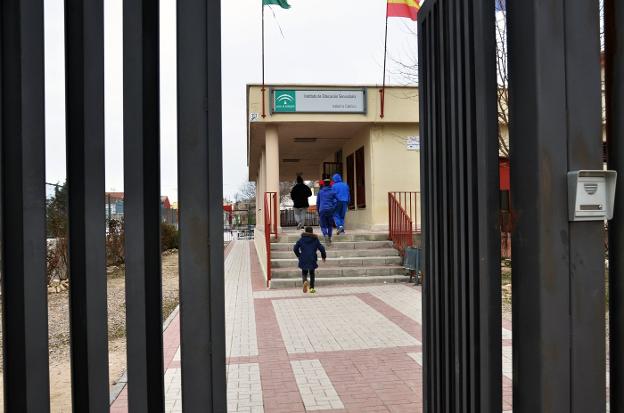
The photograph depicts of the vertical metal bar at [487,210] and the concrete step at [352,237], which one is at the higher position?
the vertical metal bar at [487,210]

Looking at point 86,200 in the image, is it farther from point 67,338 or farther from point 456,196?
point 67,338

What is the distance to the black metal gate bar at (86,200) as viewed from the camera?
5.76 ft

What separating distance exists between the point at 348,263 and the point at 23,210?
10.4 metres

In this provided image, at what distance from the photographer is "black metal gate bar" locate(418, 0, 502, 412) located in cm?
198

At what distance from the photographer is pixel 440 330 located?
7.93 feet

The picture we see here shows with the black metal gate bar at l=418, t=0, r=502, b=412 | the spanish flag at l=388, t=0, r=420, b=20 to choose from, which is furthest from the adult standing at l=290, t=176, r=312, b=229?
the black metal gate bar at l=418, t=0, r=502, b=412

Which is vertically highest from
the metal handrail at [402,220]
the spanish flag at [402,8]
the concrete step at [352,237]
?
the spanish flag at [402,8]

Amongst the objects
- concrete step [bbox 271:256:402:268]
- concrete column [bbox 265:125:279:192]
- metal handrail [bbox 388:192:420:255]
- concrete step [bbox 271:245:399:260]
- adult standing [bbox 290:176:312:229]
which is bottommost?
concrete step [bbox 271:256:402:268]

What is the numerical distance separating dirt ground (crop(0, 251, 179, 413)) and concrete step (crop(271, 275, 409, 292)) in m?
2.49

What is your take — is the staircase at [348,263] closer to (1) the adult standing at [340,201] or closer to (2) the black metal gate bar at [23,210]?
(1) the adult standing at [340,201]

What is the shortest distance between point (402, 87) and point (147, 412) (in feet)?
43.0

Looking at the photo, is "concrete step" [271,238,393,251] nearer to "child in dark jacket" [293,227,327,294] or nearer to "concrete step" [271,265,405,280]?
"concrete step" [271,265,405,280]

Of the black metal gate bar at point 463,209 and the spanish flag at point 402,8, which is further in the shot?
the spanish flag at point 402,8

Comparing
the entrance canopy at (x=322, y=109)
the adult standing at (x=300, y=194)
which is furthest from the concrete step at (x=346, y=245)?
the entrance canopy at (x=322, y=109)
